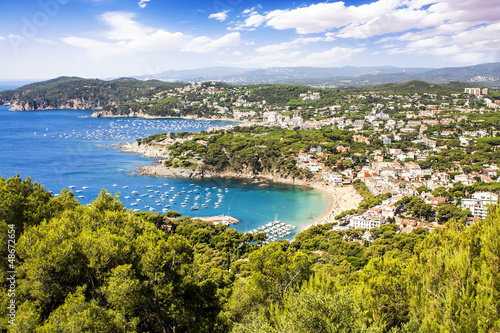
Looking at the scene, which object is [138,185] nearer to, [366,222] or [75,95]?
[366,222]

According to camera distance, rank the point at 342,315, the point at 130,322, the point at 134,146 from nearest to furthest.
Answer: the point at 342,315 → the point at 130,322 → the point at 134,146

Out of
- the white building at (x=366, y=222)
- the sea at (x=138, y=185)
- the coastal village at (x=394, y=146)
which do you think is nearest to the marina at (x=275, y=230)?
the sea at (x=138, y=185)

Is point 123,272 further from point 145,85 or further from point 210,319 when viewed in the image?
point 145,85

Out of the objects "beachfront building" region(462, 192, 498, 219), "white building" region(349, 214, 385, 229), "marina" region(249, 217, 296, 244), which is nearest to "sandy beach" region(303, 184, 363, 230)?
"marina" region(249, 217, 296, 244)

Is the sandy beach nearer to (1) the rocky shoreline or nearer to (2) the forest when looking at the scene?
(1) the rocky shoreline

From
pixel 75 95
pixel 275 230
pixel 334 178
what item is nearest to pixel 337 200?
pixel 334 178

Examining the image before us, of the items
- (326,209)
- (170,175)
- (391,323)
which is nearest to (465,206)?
(326,209)
